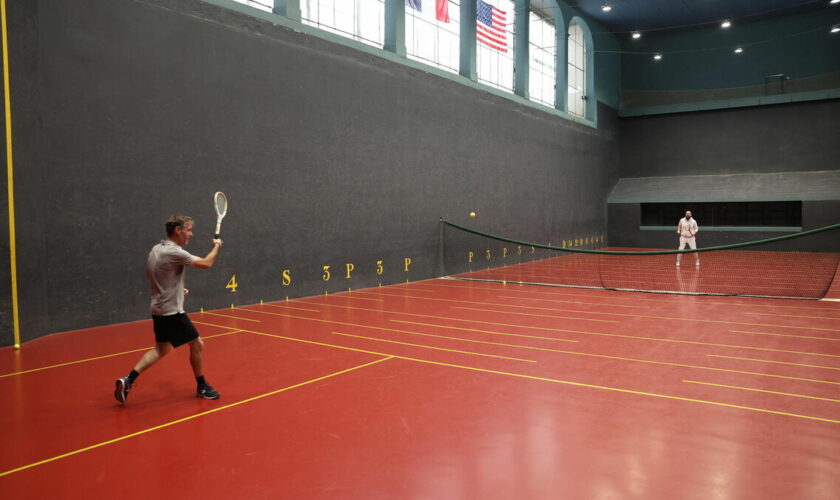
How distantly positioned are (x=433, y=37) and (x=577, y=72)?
29.6ft

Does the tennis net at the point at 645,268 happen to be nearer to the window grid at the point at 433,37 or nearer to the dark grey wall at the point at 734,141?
the window grid at the point at 433,37

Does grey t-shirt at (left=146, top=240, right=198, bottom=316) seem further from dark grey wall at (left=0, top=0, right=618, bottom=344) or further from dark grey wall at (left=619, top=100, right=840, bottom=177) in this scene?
dark grey wall at (left=619, top=100, right=840, bottom=177)

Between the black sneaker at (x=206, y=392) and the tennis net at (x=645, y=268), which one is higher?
the tennis net at (x=645, y=268)

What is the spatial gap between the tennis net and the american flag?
4763 mm

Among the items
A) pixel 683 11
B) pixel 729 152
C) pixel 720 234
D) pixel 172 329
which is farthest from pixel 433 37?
pixel 729 152

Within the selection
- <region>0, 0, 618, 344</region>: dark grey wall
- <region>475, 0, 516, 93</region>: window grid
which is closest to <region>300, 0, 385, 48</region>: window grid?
<region>0, 0, 618, 344</region>: dark grey wall

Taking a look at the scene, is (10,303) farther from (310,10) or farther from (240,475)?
(310,10)

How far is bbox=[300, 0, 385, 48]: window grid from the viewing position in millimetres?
10492

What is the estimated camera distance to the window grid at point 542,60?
1808cm

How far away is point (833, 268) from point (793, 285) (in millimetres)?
4337

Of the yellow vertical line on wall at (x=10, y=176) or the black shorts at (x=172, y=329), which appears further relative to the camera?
the yellow vertical line on wall at (x=10, y=176)

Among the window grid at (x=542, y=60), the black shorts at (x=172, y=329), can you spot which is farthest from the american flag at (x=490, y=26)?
the black shorts at (x=172, y=329)

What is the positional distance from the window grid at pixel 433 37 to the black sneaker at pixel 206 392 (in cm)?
935

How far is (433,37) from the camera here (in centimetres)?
1349
